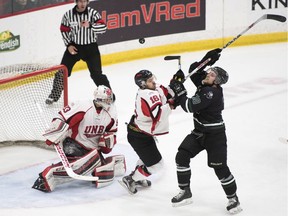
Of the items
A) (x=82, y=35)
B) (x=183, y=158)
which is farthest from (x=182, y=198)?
(x=82, y=35)

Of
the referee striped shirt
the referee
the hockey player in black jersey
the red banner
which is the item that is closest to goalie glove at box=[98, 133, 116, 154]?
the hockey player in black jersey

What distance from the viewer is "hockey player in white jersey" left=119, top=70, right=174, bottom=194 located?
442 centimetres

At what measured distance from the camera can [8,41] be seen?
23.5 ft

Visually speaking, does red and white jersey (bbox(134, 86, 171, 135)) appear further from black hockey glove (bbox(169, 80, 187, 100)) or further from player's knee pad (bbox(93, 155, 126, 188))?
player's knee pad (bbox(93, 155, 126, 188))

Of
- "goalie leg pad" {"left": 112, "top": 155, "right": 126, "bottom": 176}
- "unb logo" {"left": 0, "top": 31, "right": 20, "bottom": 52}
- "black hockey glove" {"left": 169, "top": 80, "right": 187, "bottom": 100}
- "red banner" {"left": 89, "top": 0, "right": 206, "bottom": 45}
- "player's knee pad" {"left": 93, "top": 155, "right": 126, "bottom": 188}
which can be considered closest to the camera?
"black hockey glove" {"left": 169, "top": 80, "right": 187, "bottom": 100}

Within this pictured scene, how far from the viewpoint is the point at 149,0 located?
8.28 m

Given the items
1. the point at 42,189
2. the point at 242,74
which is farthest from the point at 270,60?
the point at 42,189

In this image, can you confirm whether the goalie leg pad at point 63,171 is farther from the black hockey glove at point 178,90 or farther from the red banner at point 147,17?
the red banner at point 147,17

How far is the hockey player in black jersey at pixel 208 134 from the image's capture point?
4.27m

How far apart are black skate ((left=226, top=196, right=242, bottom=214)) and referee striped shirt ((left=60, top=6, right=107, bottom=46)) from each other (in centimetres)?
264

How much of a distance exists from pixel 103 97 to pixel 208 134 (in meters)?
0.70

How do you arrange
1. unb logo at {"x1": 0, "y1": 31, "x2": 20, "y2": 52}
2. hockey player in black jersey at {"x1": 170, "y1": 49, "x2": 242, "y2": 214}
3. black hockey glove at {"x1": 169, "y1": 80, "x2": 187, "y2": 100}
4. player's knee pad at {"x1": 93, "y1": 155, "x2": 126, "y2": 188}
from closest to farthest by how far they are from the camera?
hockey player in black jersey at {"x1": 170, "y1": 49, "x2": 242, "y2": 214}, black hockey glove at {"x1": 169, "y1": 80, "x2": 187, "y2": 100}, player's knee pad at {"x1": 93, "y1": 155, "x2": 126, "y2": 188}, unb logo at {"x1": 0, "y1": 31, "x2": 20, "y2": 52}

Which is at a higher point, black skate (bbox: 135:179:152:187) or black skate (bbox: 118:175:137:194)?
black skate (bbox: 118:175:137:194)

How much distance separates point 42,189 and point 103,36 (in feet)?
11.7
